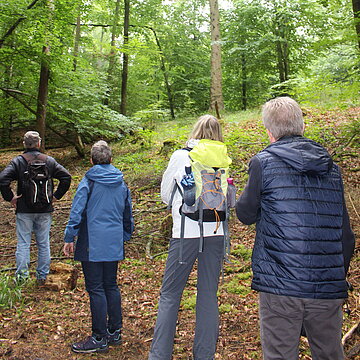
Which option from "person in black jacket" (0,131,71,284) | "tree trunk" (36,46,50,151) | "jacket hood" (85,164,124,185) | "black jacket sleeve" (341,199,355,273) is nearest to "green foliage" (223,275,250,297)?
"jacket hood" (85,164,124,185)

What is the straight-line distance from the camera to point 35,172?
5.27 m

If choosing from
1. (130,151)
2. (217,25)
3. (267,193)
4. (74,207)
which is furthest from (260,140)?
(267,193)

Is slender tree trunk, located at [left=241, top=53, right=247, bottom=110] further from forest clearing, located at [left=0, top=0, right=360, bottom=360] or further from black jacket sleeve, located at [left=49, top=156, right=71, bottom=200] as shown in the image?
black jacket sleeve, located at [left=49, top=156, right=71, bottom=200]

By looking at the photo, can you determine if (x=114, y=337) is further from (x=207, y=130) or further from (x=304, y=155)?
(x=304, y=155)

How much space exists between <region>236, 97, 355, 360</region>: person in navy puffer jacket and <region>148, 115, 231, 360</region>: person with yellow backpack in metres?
0.85

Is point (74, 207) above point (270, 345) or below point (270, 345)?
above

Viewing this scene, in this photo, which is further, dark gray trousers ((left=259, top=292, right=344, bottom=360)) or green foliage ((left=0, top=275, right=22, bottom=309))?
green foliage ((left=0, top=275, right=22, bottom=309))

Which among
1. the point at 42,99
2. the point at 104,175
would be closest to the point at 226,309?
the point at 104,175

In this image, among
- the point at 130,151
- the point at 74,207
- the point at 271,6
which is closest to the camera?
the point at 74,207

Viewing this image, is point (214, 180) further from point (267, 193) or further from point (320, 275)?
point (320, 275)

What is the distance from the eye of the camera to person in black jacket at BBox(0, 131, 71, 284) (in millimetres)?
5250

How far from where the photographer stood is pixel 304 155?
2.27 meters

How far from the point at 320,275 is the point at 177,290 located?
1.40 metres

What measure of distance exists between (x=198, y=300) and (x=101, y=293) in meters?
1.05
